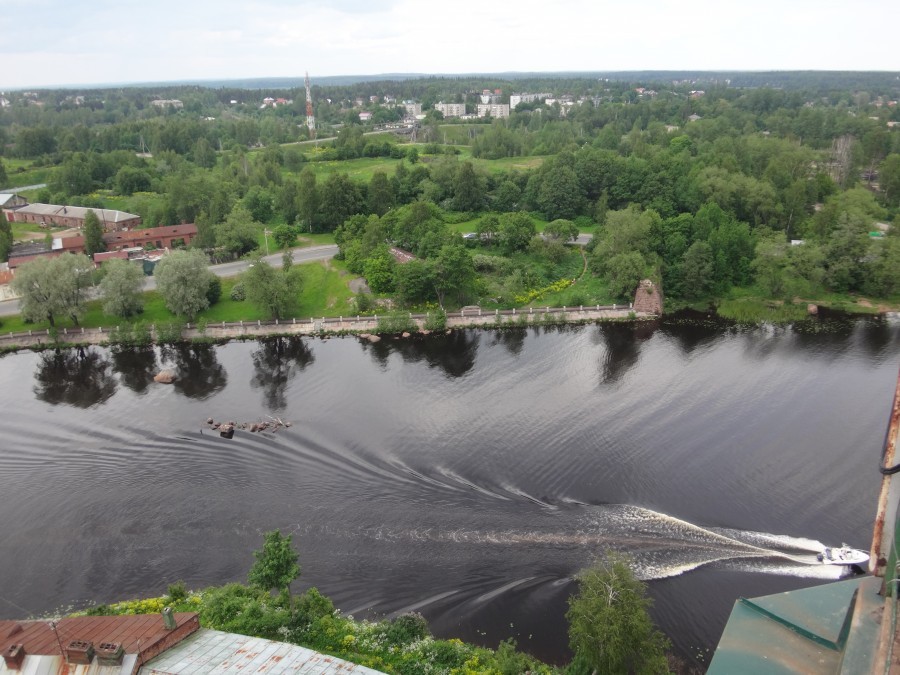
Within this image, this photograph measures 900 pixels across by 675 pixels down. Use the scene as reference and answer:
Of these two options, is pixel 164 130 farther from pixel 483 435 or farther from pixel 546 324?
pixel 483 435

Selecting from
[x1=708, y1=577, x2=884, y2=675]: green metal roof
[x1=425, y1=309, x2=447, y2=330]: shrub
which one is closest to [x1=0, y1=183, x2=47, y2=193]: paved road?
[x1=425, y1=309, x2=447, y2=330]: shrub

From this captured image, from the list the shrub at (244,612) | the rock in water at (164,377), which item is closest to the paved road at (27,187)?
the rock in water at (164,377)

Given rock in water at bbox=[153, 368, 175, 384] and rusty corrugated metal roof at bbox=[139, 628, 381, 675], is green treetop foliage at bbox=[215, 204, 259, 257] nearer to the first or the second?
rock in water at bbox=[153, 368, 175, 384]

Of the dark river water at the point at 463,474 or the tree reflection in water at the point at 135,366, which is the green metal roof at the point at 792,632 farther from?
Answer: the tree reflection in water at the point at 135,366

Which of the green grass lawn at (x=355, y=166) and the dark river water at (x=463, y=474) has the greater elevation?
the green grass lawn at (x=355, y=166)

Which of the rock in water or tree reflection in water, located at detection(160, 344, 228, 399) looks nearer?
tree reflection in water, located at detection(160, 344, 228, 399)

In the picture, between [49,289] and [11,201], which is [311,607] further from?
[11,201]
